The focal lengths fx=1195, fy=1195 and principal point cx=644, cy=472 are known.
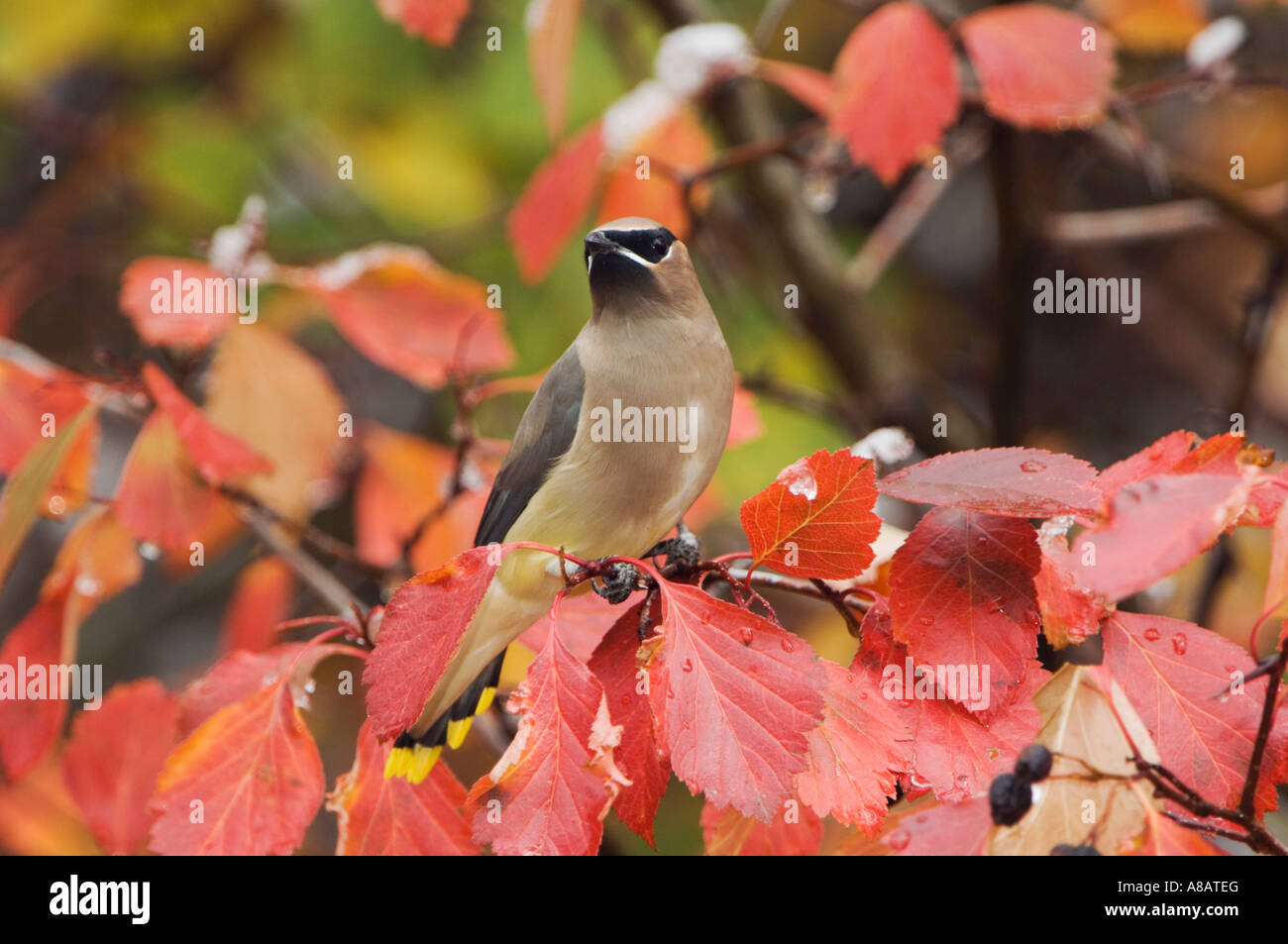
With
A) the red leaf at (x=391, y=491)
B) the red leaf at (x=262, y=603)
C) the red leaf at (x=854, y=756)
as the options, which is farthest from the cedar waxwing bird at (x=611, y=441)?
the red leaf at (x=262, y=603)

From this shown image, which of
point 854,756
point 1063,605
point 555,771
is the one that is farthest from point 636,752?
point 1063,605

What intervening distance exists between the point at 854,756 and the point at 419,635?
1.29 ft

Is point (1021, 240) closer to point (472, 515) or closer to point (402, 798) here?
point (472, 515)

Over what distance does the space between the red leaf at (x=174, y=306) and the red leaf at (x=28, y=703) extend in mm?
466

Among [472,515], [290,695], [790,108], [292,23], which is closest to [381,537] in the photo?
[472,515]

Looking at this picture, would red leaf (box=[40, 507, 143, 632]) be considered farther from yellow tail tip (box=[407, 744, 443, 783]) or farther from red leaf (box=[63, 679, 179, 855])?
yellow tail tip (box=[407, 744, 443, 783])

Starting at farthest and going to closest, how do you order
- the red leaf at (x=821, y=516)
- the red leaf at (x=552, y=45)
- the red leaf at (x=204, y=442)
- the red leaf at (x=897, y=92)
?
the red leaf at (x=552, y=45)
the red leaf at (x=897, y=92)
the red leaf at (x=204, y=442)
the red leaf at (x=821, y=516)

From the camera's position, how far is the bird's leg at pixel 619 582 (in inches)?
46.7

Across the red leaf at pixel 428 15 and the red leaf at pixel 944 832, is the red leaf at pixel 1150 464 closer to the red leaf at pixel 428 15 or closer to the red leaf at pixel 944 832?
the red leaf at pixel 944 832

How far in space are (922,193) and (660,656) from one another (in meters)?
1.99

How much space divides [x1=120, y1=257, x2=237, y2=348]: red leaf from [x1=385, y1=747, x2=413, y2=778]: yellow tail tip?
815 millimetres
